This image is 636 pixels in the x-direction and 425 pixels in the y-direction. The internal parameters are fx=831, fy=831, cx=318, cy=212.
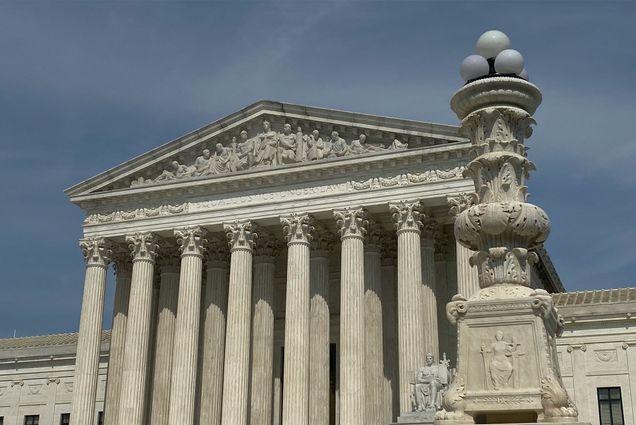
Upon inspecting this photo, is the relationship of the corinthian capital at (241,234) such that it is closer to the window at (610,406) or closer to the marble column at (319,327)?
the marble column at (319,327)

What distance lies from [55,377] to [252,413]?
2058 cm

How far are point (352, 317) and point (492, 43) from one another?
28126 mm

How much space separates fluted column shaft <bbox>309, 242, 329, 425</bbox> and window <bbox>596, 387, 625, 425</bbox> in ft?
47.4

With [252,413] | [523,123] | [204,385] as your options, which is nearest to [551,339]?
[523,123]

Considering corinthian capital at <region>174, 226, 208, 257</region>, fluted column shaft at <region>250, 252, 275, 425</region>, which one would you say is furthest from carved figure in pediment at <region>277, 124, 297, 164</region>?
corinthian capital at <region>174, 226, 208, 257</region>

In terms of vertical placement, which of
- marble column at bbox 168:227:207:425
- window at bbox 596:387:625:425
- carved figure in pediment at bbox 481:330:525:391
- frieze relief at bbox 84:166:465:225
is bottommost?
carved figure in pediment at bbox 481:330:525:391

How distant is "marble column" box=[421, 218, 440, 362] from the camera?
3936cm

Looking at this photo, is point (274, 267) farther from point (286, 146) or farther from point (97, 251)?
point (97, 251)

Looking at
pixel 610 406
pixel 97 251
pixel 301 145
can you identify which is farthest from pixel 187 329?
pixel 610 406

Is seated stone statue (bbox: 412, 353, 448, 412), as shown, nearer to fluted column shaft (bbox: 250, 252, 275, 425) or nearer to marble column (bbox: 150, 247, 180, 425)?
fluted column shaft (bbox: 250, 252, 275, 425)

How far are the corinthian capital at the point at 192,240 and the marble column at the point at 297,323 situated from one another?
4789mm

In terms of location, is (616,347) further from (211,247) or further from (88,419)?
(88,419)

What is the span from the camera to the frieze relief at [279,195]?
131 feet

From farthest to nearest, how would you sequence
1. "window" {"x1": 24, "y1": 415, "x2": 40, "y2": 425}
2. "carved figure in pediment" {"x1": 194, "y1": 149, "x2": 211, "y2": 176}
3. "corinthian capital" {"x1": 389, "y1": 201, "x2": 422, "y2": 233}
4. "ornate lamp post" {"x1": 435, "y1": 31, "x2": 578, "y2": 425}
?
"window" {"x1": 24, "y1": 415, "x2": 40, "y2": 425} < "carved figure in pediment" {"x1": 194, "y1": 149, "x2": 211, "y2": 176} < "corinthian capital" {"x1": 389, "y1": 201, "x2": 422, "y2": 233} < "ornate lamp post" {"x1": 435, "y1": 31, "x2": 578, "y2": 425}
